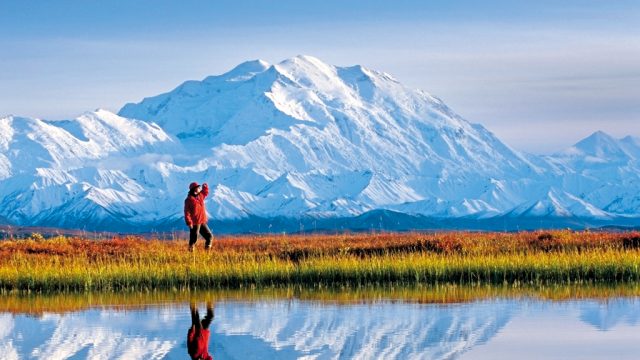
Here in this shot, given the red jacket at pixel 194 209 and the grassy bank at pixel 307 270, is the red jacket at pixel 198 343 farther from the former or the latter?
the red jacket at pixel 194 209

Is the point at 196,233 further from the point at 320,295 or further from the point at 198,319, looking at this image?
the point at 198,319

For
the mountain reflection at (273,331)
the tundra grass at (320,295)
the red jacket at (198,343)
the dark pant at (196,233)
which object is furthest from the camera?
the dark pant at (196,233)

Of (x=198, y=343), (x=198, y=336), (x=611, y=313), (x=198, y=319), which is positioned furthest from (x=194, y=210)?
(x=198, y=343)

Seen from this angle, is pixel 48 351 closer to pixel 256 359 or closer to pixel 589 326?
pixel 256 359

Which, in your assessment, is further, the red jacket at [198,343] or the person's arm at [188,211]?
the person's arm at [188,211]

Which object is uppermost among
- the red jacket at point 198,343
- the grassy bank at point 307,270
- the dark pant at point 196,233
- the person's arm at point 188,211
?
the person's arm at point 188,211

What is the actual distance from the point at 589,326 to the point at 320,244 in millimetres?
21454

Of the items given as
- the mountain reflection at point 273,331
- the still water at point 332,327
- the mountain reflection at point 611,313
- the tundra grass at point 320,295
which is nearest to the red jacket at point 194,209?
the tundra grass at point 320,295

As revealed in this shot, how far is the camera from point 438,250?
136ft

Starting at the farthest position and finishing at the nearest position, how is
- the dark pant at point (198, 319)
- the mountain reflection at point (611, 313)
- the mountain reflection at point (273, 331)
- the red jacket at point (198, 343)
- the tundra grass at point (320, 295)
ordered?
the tundra grass at point (320, 295) → the dark pant at point (198, 319) → the mountain reflection at point (611, 313) → the mountain reflection at point (273, 331) → the red jacket at point (198, 343)

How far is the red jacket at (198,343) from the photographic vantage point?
22692 millimetres

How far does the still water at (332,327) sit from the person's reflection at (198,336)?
123mm

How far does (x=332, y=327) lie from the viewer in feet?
84.7

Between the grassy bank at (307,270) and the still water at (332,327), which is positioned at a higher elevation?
the grassy bank at (307,270)
